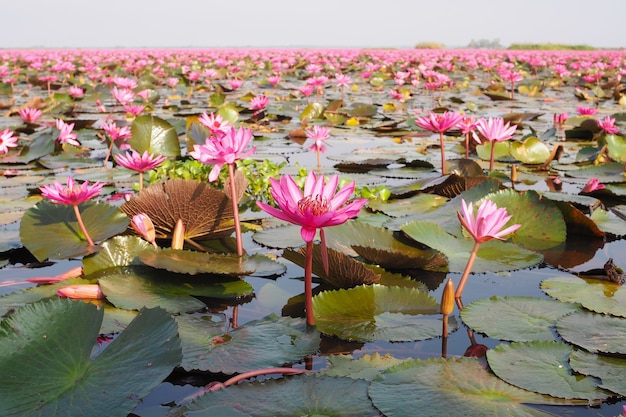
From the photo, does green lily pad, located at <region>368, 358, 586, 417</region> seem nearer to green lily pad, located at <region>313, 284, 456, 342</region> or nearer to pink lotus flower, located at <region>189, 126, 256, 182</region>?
green lily pad, located at <region>313, 284, 456, 342</region>

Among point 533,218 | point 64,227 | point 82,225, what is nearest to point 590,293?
point 533,218

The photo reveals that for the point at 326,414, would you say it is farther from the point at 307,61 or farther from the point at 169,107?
the point at 307,61

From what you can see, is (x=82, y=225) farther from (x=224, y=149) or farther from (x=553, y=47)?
(x=553, y=47)

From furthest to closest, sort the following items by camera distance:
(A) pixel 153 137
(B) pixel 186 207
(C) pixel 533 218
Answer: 1. (A) pixel 153 137
2. (C) pixel 533 218
3. (B) pixel 186 207

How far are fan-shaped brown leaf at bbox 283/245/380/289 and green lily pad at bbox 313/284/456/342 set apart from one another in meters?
0.06

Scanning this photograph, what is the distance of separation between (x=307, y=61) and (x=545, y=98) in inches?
381

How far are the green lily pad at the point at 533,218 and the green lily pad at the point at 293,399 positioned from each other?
1.27 m

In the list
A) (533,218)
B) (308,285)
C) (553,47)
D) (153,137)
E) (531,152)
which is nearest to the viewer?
(308,285)

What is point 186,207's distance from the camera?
1984 mm

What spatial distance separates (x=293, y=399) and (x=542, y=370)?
1.73ft

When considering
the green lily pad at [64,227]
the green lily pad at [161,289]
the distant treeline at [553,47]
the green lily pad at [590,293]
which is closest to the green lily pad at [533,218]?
the green lily pad at [590,293]

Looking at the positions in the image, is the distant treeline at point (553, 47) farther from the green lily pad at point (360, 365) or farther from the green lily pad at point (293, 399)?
the green lily pad at point (293, 399)

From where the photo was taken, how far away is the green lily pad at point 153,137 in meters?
3.58

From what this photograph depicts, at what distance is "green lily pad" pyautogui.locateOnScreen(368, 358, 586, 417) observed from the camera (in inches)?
40.9
